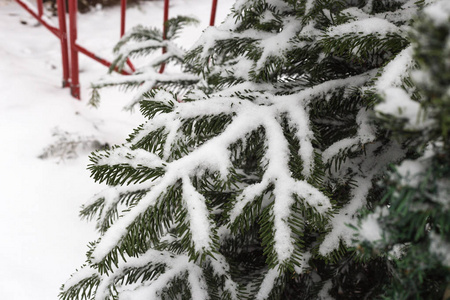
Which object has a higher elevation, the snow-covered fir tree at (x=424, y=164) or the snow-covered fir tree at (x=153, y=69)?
the snow-covered fir tree at (x=424, y=164)

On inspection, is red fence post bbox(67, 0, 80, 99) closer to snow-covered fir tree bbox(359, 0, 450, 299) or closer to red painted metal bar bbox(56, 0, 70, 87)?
red painted metal bar bbox(56, 0, 70, 87)

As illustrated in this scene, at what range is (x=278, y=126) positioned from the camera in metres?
0.87

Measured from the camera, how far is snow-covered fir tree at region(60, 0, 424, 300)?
0.77 meters

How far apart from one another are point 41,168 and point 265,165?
1859mm

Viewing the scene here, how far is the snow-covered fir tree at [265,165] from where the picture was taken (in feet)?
2.52

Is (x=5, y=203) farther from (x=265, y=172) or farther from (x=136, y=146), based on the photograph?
(x=265, y=172)

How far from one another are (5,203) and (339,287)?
184 centimetres

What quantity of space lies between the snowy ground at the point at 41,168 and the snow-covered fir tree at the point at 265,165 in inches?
31.5

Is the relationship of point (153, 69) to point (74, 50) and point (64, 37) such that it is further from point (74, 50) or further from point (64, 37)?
point (64, 37)

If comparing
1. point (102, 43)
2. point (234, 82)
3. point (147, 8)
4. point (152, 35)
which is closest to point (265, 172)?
point (234, 82)

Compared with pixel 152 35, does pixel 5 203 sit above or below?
below

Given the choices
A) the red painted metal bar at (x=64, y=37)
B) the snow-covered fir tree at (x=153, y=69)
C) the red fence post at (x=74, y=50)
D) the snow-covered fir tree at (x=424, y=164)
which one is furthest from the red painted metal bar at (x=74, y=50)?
the snow-covered fir tree at (x=424, y=164)

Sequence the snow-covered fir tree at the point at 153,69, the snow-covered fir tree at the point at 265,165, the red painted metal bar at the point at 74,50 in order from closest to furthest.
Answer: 1. the snow-covered fir tree at the point at 265,165
2. the snow-covered fir tree at the point at 153,69
3. the red painted metal bar at the point at 74,50

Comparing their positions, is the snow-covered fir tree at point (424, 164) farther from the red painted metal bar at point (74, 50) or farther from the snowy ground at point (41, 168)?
the red painted metal bar at point (74, 50)
